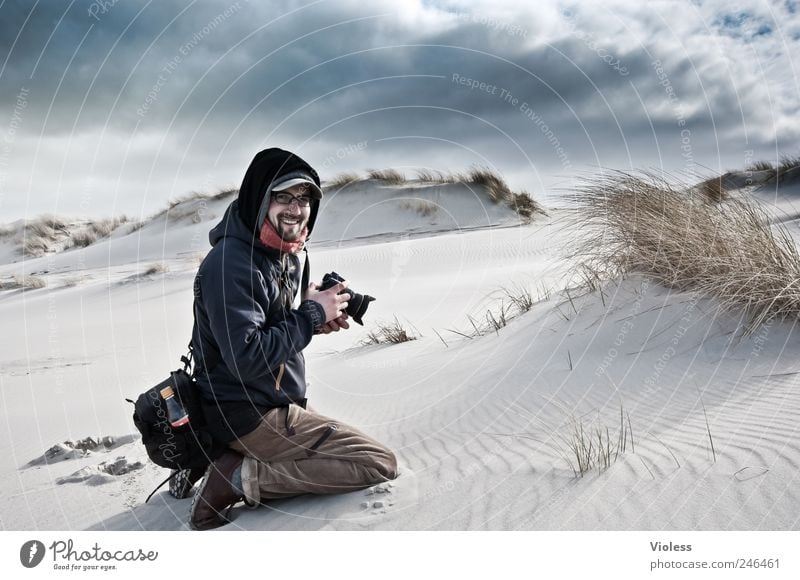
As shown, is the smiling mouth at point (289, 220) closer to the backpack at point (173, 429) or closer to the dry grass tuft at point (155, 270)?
the backpack at point (173, 429)

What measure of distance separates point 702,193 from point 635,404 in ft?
8.92

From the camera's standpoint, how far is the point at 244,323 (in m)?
2.68

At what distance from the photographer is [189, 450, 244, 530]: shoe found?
2.93m

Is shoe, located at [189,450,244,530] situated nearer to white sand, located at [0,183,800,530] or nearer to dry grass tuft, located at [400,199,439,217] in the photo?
white sand, located at [0,183,800,530]

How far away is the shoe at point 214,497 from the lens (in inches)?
115

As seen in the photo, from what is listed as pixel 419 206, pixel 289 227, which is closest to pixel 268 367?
pixel 289 227

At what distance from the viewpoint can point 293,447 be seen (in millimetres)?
2996

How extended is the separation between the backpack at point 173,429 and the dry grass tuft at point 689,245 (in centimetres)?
355

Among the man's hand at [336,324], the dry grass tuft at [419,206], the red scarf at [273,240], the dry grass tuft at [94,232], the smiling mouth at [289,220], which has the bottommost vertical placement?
the man's hand at [336,324]

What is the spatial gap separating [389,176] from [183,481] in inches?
689

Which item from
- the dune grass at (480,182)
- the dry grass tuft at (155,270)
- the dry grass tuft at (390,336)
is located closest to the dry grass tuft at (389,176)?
the dune grass at (480,182)

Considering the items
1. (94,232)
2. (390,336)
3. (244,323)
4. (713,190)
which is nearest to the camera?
(244,323)

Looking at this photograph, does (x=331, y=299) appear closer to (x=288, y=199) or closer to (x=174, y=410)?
(x=288, y=199)
